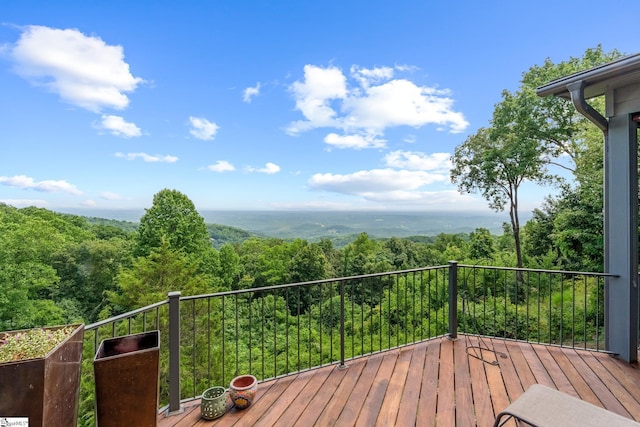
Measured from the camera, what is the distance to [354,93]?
42.7 ft

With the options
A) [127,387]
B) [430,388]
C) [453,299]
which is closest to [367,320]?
[453,299]

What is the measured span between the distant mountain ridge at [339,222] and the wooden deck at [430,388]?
41.9 feet

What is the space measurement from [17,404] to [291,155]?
885 inches

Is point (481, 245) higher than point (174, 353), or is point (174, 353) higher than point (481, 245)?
point (174, 353)

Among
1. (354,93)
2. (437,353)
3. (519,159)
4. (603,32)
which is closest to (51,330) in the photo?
(437,353)

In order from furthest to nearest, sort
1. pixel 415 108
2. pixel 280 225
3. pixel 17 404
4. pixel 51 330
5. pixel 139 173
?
pixel 280 225 → pixel 139 173 → pixel 415 108 → pixel 51 330 → pixel 17 404

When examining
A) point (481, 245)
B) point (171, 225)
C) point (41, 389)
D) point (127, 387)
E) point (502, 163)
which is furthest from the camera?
point (171, 225)

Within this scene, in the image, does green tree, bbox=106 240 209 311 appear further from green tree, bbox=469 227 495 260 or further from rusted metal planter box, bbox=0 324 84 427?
green tree, bbox=469 227 495 260

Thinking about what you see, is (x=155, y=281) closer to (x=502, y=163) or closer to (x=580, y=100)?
(x=580, y=100)

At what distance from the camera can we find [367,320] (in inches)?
507

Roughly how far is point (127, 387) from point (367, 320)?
12258 mm

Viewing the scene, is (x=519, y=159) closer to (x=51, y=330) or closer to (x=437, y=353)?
(x=437, y=353)

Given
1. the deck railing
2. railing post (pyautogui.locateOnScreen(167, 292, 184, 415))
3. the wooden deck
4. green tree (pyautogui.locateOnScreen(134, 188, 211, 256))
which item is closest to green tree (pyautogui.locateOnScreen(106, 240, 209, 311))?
the deck railing

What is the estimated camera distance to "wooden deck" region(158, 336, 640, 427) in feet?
6.56
